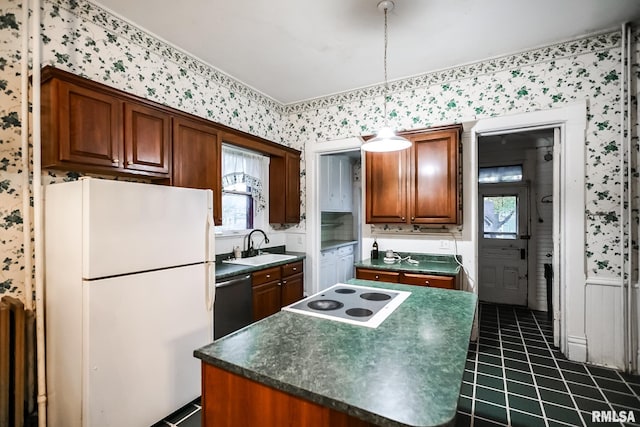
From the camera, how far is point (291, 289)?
3605 millimetres

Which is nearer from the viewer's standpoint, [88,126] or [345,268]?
[88,126]

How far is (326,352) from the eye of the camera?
113 cm

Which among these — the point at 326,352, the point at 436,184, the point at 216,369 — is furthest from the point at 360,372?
the point at 436,184

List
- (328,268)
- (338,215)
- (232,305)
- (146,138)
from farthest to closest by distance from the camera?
1. (338,215)
2. (328,268)
3. (232,305)
4. (146,138)

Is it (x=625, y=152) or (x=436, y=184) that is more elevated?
(x=625, y=152)

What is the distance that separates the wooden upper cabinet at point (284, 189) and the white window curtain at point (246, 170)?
0.13m

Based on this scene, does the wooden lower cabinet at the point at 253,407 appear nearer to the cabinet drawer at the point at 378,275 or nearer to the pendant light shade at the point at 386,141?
the pendant light shade at the point at 386,141

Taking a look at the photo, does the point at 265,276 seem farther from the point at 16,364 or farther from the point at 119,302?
the point at 16,364

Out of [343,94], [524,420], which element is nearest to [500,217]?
[343,94]

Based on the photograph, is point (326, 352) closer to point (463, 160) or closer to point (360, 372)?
point (360, 372)

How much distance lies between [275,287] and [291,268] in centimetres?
37

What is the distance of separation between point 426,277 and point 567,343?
54.6 inches

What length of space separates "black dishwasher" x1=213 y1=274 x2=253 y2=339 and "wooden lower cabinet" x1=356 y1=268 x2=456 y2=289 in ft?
3.89

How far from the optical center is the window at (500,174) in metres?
4.50
